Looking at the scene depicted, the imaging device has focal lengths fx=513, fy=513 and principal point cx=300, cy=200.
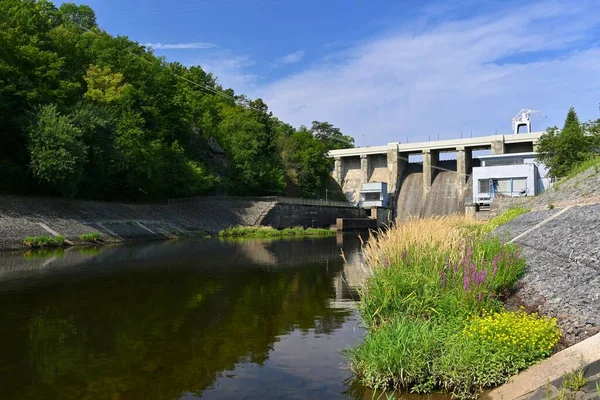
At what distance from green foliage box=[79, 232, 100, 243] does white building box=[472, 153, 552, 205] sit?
46728 mm

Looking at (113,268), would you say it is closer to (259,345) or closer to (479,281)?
(259,345)

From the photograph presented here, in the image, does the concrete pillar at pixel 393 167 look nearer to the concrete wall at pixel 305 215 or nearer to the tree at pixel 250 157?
the concrete wall at pixel 305 215

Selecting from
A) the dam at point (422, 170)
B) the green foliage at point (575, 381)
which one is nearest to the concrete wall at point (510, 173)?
the dam at point (422, 170)

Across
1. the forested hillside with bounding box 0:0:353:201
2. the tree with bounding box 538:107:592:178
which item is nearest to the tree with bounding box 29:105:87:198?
the forested hillside with bounding box 0:0:353:201

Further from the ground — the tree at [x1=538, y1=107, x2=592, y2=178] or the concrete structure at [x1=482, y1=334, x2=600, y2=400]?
the tree at [x1=538, y1=107, x2=592, y2=178]

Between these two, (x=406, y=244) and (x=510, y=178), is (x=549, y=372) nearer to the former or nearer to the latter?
(x=406, y=244)

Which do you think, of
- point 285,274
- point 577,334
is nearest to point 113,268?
point 285,274

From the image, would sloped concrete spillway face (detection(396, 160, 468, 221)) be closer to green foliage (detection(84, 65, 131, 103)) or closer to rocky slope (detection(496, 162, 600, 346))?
green foliage (detection(84, 65, 131, 103))

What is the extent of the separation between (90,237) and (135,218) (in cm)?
1000

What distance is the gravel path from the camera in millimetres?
7752

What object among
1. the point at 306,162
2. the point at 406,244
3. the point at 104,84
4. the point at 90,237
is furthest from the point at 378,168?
the point at 406,244

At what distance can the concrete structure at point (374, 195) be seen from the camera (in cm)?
9100

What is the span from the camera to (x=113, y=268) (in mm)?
23562

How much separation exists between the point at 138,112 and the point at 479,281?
169 feet
